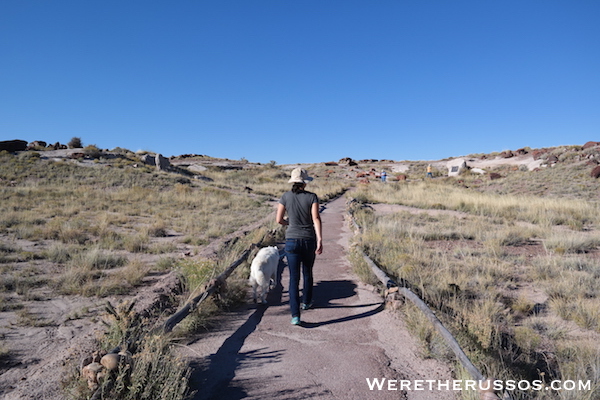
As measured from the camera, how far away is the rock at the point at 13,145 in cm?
3165

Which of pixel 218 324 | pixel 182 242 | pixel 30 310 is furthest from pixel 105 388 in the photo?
pixel 182 242

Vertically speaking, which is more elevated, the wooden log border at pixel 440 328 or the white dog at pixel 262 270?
the white dog at pixel 262 270

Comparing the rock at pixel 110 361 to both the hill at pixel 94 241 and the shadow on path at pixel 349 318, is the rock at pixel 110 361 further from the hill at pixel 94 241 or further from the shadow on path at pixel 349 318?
the shadow on path at pixel 349 318

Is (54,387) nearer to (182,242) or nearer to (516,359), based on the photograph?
(516,359)

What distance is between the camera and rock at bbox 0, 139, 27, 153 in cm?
3165

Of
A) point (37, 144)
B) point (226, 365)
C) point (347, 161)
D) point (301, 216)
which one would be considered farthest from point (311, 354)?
point (347, 161)

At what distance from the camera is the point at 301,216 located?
4.47 meters

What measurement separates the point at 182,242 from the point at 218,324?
22.5 feet

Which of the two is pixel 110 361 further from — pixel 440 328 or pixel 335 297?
pixel 335 297

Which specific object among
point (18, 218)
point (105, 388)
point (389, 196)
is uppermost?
point (389, 196)

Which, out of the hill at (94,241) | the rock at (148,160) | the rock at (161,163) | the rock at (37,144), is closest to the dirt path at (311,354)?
the hill at (94,241)

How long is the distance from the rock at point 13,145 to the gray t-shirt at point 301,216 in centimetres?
3839

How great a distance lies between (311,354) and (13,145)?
40.5 metres

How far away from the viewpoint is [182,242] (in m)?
10.9
